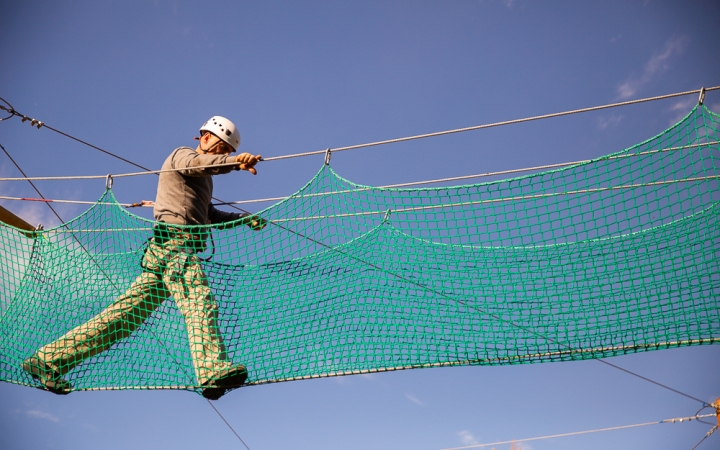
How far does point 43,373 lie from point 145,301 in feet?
2.18

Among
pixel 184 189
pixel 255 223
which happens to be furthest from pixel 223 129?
pixel 255 223

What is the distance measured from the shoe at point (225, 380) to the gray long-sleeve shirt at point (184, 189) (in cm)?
94

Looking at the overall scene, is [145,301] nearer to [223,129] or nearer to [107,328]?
[107,328]

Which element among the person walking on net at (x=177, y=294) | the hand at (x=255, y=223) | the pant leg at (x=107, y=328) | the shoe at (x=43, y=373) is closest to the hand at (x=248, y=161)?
the person walking on net at (x=177, y=294)

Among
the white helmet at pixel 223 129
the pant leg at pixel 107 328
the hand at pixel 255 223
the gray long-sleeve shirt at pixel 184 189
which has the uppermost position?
the white helmet at pixel 223 129

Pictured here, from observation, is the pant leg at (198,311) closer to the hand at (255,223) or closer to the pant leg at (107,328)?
the pant leg at (107,328)

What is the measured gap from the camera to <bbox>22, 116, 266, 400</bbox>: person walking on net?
395 centimetres

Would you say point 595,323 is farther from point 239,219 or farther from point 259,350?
point 239,219

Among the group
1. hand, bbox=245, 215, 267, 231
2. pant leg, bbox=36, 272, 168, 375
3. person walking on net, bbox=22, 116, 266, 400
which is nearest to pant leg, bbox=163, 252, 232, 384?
person walking on net, bbox=22, 116, 266, 400

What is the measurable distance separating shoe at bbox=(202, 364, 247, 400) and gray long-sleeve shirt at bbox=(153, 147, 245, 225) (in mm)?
935

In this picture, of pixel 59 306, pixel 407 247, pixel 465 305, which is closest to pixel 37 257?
pixel 59 306

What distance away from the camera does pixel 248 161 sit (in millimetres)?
4051

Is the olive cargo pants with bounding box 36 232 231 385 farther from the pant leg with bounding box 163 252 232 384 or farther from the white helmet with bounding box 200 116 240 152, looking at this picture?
the white helmet with bounding box 200 116 240 152

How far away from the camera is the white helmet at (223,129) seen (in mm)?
4617
